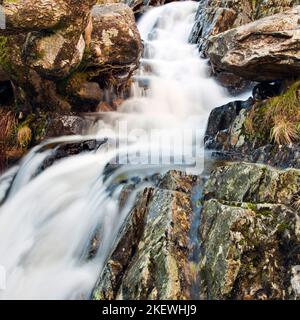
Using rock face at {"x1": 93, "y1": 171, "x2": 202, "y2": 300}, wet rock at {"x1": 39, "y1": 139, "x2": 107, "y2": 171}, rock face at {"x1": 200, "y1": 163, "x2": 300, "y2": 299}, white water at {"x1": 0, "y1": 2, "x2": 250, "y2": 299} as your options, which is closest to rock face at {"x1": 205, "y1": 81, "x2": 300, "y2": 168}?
white water at {"x1": 0, "y1": 2, "x2": 250, "y2": 299}

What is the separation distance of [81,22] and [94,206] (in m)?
3.61

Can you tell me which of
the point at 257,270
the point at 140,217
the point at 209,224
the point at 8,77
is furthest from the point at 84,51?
the point at 257,270

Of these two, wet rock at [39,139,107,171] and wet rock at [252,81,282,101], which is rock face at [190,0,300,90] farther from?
wet rock at [39,139,107,171]

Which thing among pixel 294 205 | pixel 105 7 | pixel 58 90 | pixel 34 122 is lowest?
pixel 34 122

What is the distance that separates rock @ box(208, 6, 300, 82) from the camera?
6.95m

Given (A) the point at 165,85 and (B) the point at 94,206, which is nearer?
(B) the point at 94,206

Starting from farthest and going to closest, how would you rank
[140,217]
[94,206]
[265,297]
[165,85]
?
[165,85] < [94,206] < [140,217] < [265,297]

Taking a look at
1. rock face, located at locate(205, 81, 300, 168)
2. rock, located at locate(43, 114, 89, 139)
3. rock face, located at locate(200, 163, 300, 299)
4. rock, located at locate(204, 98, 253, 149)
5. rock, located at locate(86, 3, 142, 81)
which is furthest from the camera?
rock, located at locate(86, 3, 142, 81)

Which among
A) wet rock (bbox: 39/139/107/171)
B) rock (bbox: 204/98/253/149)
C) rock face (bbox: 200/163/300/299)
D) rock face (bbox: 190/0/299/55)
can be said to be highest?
rock face (bbox: 190/0/299/55)

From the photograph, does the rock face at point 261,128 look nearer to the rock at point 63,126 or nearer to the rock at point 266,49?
the rock at point 266,49

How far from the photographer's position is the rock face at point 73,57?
745 cm

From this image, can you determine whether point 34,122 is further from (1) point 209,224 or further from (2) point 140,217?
(1) point 209,224

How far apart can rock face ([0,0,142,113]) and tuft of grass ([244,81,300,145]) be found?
348 centimetres

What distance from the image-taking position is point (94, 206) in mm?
5891
